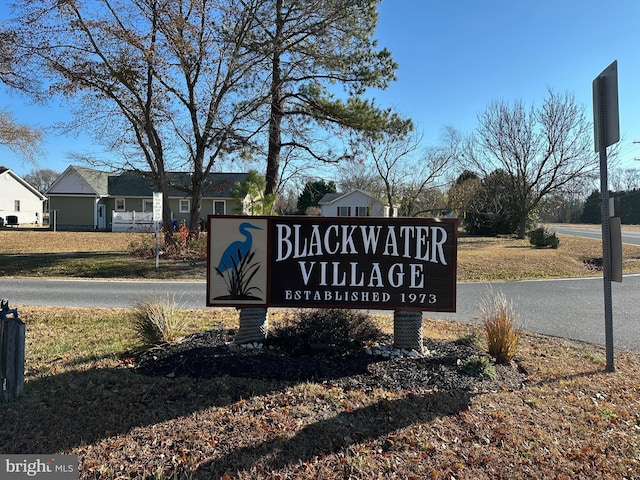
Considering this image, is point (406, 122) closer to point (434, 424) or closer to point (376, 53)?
point (376, 53)

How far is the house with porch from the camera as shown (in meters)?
32.9

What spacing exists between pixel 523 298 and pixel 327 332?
705cm

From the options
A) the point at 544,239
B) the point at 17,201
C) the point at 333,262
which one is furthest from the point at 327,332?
the point at 17,201

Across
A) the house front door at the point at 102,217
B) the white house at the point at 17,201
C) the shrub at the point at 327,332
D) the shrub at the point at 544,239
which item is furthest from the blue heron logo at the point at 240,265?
the white house at the point at 17,201

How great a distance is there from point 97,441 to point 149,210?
36.3 meters

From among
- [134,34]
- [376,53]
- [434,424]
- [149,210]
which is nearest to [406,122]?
[376,53]

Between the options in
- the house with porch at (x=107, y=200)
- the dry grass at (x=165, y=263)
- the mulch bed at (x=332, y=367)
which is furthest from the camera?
the house with porch at (x=107, y=200)

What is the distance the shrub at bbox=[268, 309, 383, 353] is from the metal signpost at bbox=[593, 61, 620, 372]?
2.62m

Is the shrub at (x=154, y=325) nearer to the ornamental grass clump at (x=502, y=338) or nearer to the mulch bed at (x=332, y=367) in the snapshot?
the mulch bed at (x=332, y=367)

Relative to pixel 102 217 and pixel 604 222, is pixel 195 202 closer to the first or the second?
pixel 604 222

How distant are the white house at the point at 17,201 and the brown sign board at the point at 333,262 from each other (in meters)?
42.4

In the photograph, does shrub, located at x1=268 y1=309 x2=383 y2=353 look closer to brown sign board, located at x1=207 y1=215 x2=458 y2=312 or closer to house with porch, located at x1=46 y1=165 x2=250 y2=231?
brown sign board, located at x1=207 y1=215 x2=458 y2=312

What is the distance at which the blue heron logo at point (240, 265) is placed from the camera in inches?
199

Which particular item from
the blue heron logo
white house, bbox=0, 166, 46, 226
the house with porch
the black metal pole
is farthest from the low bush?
white house, bbox=0, 166, 46, 226
